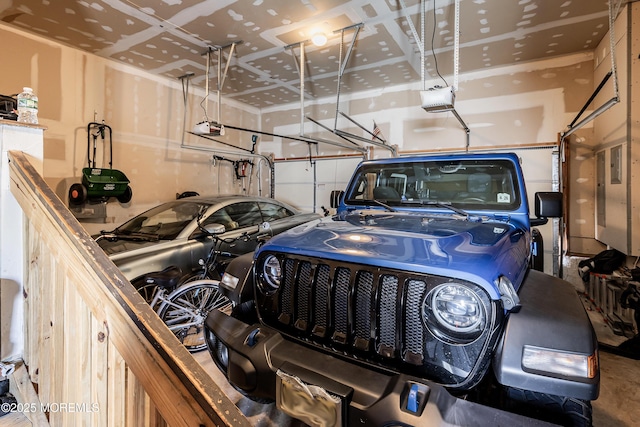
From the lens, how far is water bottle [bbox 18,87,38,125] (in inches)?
69.7

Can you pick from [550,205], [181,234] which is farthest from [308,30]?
[550,205]

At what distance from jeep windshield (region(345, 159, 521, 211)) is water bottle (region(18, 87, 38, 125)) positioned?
231 centimetres

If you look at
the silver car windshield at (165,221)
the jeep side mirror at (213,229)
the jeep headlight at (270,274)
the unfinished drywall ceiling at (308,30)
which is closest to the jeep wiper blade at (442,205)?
the jeep headlight at (270,274)

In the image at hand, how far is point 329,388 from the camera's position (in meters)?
1.22

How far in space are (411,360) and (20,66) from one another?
5.66 m

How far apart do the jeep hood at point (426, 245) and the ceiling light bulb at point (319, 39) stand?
10.3ft

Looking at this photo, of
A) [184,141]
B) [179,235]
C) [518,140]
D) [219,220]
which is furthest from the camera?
[184,141]

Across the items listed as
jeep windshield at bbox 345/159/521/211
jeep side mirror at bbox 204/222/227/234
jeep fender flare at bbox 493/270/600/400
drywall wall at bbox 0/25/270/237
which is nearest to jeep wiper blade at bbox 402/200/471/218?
jeep windshield at bbox 345/159/521/211

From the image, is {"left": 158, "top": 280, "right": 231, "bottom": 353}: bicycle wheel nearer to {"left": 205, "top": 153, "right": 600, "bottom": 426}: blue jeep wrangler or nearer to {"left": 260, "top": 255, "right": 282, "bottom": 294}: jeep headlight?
{"left": 260, "top": 255, "right": 282, "bottom": 294}: jeep headlight

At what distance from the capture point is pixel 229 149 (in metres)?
6.84

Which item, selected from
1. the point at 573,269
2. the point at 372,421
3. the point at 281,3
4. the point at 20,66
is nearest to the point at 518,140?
the point at 573,269

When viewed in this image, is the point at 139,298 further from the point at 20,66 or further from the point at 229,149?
the point at 229,149

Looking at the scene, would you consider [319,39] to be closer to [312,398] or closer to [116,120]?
[116,120]

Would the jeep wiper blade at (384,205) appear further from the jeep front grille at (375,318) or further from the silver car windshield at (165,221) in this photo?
the silver car windshield at (165,221)
